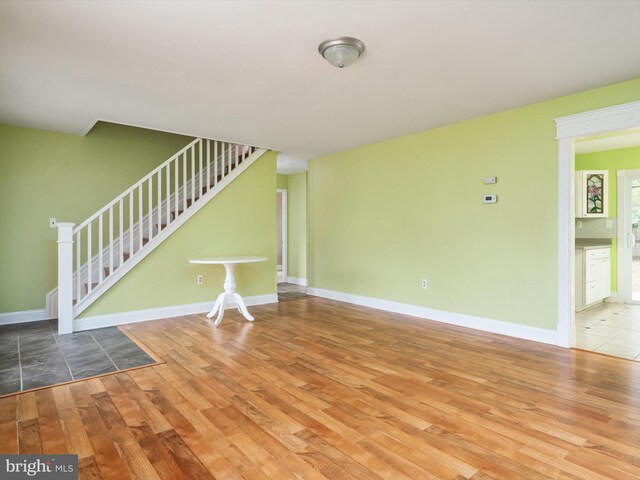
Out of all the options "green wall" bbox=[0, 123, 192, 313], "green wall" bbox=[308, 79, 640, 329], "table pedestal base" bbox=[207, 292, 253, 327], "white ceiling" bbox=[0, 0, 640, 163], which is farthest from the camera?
"green wall" bbox=[0, 123, 192, 313]

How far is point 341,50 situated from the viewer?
246 cm

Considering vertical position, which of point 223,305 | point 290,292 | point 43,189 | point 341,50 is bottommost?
point 290,292

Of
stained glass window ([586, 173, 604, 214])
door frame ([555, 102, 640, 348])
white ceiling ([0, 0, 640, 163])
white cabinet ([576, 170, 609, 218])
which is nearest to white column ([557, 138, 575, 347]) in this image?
door frame ([555, 102, 640, 348])

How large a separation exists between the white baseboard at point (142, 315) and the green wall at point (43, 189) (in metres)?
1.01

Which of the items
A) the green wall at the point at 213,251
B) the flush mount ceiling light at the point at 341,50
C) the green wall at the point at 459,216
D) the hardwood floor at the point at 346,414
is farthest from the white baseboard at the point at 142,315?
the flush mount ceiling light at the point at 341,50

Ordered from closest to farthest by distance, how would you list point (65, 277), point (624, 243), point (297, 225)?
point (65, 277)
point (624, 243)
point (297, 225)

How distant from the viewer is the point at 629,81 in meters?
3.06

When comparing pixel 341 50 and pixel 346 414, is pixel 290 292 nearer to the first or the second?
pixel 346 414

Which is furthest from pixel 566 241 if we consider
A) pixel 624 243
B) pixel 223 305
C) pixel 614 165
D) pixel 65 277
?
pixel 65 277

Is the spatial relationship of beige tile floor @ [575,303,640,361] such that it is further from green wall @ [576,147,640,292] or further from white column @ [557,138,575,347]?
green wall @ [576,147,640,292]

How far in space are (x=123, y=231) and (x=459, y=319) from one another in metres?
4.56

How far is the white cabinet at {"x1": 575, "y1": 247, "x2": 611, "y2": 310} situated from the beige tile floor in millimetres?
174

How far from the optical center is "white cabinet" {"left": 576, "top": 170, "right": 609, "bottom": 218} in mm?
5527

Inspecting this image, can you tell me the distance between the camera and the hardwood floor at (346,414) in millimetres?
1714
